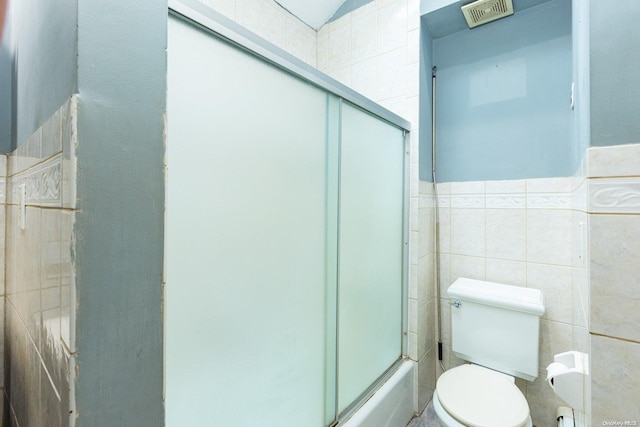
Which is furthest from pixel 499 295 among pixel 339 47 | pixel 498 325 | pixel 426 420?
pixel 339 47

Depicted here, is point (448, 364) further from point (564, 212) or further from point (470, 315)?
point (564, 212)

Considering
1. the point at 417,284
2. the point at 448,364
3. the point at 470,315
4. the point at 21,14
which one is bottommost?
the point at 448,364

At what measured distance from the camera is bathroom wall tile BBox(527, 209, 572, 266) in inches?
56.4

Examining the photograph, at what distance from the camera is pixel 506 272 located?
5.20 ft

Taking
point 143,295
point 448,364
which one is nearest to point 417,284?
point 448,364

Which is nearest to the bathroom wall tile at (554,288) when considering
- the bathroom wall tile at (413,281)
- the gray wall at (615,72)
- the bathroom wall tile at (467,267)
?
the bathroom wall tile at (467,267)

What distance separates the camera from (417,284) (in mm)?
1585

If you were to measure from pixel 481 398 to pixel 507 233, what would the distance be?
0.83 m

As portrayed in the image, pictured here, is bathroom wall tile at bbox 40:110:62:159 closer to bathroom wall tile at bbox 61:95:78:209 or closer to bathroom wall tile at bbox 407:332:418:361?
bathroom wall tile at bbox 61:95:78:209

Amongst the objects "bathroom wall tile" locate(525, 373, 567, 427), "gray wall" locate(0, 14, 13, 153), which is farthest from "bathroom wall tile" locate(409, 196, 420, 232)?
"gray wall" locate(0, 14, 13, 153)

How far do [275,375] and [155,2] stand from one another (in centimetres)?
94

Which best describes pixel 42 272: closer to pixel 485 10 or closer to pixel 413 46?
pixel 413 46

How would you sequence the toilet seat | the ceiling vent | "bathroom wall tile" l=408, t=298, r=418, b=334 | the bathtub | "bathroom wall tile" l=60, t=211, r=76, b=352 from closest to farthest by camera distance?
"bathroom wall tile" l=60, t=211, r=76, b=352 → the toilet seat → the bathtub → the ceiling vent → "bathroom wall tile" l=408, t=298, r=418, b=334

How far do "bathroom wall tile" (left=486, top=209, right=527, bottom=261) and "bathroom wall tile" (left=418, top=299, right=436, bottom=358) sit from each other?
0.46m
